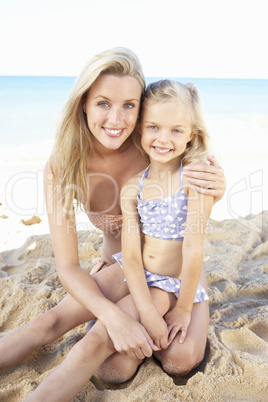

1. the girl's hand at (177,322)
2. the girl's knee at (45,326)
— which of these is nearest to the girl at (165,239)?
the girl's hand at (177,322)

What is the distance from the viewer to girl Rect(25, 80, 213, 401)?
1695mm

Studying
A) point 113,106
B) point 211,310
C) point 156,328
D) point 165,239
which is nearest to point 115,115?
point 113,106

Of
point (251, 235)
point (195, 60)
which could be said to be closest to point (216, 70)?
point (195, 60)

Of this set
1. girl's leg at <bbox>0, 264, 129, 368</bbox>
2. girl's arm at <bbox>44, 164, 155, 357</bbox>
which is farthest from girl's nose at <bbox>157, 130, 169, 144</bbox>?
girl's leg at <bbox>0, 264, 129, 368</bbox>

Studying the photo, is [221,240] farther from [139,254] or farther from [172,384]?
[172,384]

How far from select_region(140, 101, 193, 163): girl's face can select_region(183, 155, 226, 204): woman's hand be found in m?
0.13

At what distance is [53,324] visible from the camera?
1922 millimetres

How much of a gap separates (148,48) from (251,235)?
93.9ft

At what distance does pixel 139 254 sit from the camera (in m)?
1.94

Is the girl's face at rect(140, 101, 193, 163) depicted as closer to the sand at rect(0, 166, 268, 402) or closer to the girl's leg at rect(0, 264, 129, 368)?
the girl's leg at rect(0, 264, 129, 368)

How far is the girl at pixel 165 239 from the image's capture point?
5.56 ft

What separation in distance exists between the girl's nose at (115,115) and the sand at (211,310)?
1.21m

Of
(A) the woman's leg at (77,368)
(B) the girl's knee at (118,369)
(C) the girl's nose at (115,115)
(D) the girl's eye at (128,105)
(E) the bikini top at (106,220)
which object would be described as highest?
(D) the girl's eye at (128,105)

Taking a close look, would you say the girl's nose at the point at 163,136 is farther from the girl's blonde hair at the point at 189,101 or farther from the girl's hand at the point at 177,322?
the girl's hand at the point at 177,322
